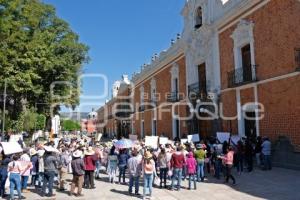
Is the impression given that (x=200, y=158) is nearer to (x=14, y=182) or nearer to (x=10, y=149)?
(x=14, y=182)

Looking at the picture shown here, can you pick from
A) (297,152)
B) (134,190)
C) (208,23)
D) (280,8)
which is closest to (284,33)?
(280,8)

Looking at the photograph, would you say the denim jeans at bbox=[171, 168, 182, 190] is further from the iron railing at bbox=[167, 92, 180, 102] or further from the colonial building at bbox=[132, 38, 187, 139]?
the iron railing at bbox=[167, 92, 180, 102]

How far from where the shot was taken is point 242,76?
1812 cm

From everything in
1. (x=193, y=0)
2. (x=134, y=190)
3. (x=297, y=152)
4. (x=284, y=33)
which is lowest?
(x=134, y=190)

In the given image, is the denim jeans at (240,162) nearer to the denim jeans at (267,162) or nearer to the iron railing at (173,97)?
the denim jeans at (267,162)

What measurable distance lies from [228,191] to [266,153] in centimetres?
404

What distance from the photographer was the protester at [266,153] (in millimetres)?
14258

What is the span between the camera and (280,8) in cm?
1546

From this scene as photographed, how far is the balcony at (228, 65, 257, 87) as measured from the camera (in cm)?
1736

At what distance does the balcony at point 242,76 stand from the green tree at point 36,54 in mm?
13457

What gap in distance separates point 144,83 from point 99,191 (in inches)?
1061

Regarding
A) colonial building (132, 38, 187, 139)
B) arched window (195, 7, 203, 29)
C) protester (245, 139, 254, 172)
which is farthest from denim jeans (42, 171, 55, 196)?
arched window (195, 7, 203, 29)

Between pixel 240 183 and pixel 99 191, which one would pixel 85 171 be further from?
pixel 240 183

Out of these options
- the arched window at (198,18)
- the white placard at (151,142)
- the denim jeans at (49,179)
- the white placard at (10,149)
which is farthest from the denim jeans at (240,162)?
the arched window at (198,18)
